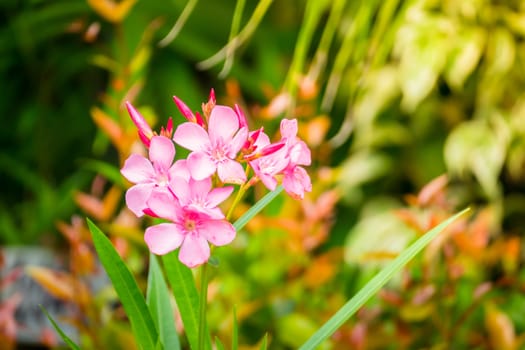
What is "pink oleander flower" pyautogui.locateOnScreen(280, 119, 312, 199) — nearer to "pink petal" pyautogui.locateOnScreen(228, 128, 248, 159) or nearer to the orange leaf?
"pink petal" pyautogui.locateOnScreen(228, 128, 248, 159)

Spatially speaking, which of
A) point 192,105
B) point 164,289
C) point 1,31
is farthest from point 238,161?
point 1,31

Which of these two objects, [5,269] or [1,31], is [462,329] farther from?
[1,31]

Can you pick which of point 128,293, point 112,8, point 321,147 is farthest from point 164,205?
point 321,147

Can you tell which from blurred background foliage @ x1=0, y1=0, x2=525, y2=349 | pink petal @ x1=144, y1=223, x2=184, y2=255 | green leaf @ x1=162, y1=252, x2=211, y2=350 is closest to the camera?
pink petal @ x1=144, y1=223, x2=184, y2=255

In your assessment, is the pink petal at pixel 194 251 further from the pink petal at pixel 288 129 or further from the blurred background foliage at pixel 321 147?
the blurred background foliage at pixel 321 147

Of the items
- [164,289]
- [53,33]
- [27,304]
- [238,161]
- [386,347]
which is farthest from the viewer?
[53,33]

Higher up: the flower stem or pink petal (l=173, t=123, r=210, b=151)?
pink petal (l=173, t=123, r=210, b=151)

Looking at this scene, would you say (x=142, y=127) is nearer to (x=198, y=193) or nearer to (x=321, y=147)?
(x=198, y=193)

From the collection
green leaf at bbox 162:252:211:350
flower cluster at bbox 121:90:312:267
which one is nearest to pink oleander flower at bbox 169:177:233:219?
flower cluster at bbox 121:90:312:267
